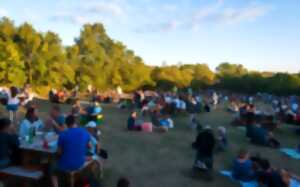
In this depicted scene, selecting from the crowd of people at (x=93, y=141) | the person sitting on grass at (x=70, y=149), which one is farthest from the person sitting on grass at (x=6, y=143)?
the person sitting on grass at (x=70, y=149)

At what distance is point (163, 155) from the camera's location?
7.55m

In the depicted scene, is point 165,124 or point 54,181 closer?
point 54,181

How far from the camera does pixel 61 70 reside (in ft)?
93.5

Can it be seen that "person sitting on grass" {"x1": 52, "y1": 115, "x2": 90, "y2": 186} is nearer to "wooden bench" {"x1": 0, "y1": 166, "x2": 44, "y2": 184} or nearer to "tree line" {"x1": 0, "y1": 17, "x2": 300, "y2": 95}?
"wooden bench" {"x1": 0, "y1": 166, "x2": 44, "y2": 184}

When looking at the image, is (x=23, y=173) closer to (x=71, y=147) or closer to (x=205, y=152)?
(x=71, y=147)

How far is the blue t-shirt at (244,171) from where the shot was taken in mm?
5887

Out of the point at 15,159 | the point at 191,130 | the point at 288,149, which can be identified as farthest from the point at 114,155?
the point at 288,149

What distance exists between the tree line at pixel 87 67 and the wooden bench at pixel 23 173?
22840 mm

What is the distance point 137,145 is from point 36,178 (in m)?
4.49

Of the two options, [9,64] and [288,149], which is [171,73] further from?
[288,149]

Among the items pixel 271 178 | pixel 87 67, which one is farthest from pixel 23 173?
pixel 87 67

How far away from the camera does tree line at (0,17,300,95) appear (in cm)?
2594

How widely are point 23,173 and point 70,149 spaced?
0.84m

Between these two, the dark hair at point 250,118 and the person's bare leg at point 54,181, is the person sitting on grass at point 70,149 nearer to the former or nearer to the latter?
the person's bare leg at point 54,181
